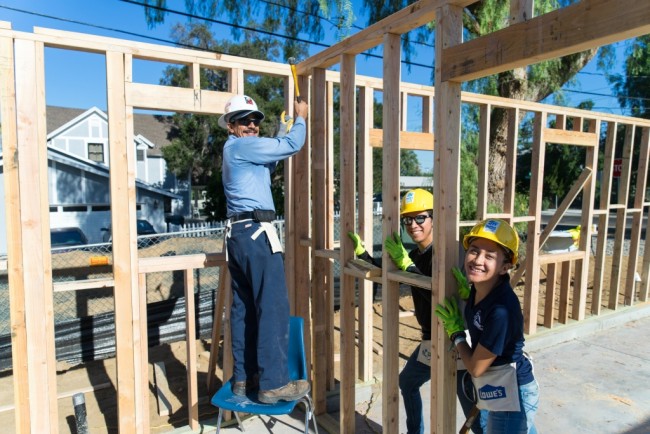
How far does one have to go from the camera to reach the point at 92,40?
2.71 meters

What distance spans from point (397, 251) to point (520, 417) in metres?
1.01

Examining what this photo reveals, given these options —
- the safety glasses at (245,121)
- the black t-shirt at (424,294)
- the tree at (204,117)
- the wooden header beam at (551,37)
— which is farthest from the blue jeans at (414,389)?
the tree at (204,117)

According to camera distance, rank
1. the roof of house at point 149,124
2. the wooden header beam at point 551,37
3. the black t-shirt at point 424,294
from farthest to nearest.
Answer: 1. the roof of house at point 149,124
2. the black t-shirt at point 424,294
3. the wooden header beam at point 551,37

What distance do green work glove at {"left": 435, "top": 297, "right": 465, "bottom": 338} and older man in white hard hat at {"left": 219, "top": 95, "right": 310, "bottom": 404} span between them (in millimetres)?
1039

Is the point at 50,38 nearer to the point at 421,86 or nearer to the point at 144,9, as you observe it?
the point at 421,86

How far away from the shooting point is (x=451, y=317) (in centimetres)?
214

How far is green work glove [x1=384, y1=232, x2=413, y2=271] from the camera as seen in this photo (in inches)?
99.7

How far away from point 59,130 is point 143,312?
907 inches

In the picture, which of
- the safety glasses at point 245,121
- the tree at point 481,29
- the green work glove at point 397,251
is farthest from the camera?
the tree at point 481,29

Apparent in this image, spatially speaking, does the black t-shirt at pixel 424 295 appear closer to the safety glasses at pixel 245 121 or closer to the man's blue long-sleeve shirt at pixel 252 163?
the man's blue long-sleeve shirt at pixel 252 163

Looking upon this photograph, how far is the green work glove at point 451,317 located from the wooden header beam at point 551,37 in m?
1.10

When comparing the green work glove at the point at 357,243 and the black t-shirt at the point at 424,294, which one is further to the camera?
the green work glove at the point at 357,243

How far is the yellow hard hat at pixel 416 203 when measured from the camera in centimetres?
271

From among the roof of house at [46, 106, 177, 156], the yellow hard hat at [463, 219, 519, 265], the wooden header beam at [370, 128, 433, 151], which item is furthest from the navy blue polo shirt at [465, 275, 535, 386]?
the roof of house at [46, 106, 177, 156]
